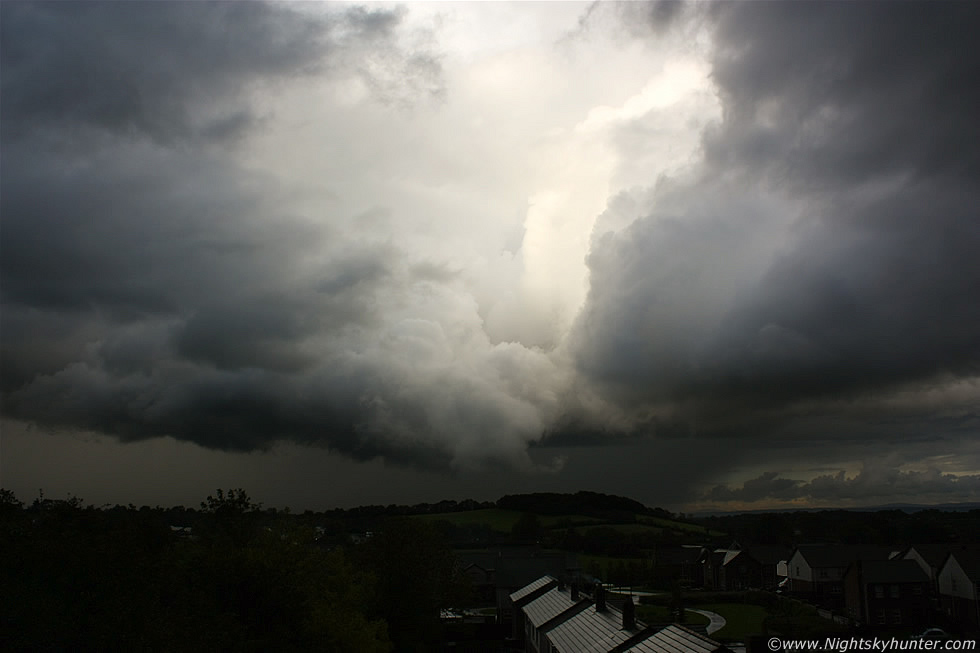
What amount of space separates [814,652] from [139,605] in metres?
30.6

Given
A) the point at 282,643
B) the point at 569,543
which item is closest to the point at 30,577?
the point at 282,643

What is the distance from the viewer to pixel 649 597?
329 feet

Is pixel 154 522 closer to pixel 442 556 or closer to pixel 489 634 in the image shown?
pixel 442 556

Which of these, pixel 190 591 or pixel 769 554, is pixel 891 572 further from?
pixel 190 591

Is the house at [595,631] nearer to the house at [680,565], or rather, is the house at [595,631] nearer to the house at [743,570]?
the house at [680,565]

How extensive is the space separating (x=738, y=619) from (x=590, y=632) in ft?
161

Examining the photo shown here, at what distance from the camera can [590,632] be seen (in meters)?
37.0

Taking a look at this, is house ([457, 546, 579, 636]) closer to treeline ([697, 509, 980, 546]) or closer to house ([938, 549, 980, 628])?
house ([938, 549, 980, 628])

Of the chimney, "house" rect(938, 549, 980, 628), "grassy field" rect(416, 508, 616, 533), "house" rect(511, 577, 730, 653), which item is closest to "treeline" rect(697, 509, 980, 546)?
"grassy field" rect(416, 508, 616, 533)

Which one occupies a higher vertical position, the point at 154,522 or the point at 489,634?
the point at 154,522

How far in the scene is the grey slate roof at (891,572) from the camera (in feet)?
268

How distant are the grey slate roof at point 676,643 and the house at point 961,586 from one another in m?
68.9

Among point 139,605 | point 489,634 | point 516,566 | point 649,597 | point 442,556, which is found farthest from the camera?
point 649,597

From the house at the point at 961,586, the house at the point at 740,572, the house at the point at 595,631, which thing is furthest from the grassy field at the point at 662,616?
the house at the point at 740,572
